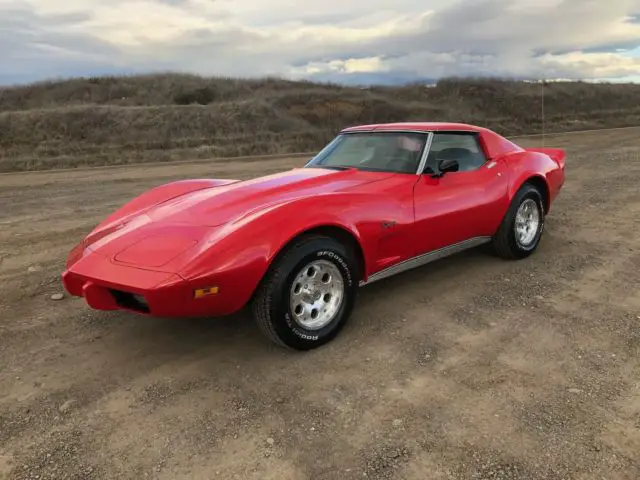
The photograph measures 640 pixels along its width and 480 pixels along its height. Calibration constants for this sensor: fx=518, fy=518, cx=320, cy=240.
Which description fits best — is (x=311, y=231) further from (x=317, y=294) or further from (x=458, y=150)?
(x=458, y=150)

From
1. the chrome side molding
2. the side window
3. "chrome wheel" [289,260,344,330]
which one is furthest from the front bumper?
the side window

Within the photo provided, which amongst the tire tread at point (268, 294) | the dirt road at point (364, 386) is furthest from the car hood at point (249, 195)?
the dirt road at point (364, 386)

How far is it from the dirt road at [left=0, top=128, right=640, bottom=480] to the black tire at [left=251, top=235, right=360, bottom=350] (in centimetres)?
12

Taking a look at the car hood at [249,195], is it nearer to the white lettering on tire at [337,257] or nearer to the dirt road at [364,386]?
the white lettering on tire at [337,257]

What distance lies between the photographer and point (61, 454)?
8.20 feet

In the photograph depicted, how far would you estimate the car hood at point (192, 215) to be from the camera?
3219 mm

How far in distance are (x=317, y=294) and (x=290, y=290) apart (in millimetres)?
326

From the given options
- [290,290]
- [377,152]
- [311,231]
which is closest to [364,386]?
[290,290]

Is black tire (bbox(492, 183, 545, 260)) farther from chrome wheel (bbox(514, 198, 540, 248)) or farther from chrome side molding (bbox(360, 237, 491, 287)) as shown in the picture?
chrome side molding (bbox(360, 237, 491, 287))

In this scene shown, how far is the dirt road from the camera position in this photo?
241 cm

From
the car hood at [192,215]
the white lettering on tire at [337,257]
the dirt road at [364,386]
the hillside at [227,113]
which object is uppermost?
the hillside at [227,113]

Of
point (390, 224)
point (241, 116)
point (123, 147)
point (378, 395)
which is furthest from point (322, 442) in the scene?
point (241, 116)

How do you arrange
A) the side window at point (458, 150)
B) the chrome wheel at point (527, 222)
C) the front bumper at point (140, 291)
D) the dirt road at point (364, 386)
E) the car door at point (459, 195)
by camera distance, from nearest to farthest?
the dirt road at point (364, 386)
the front bumper at point (140, 291)
the car door at point (459, 195)
the side window at point (458, 150)
the chrome wheel at point (527, 222)

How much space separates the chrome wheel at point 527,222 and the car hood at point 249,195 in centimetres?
181
